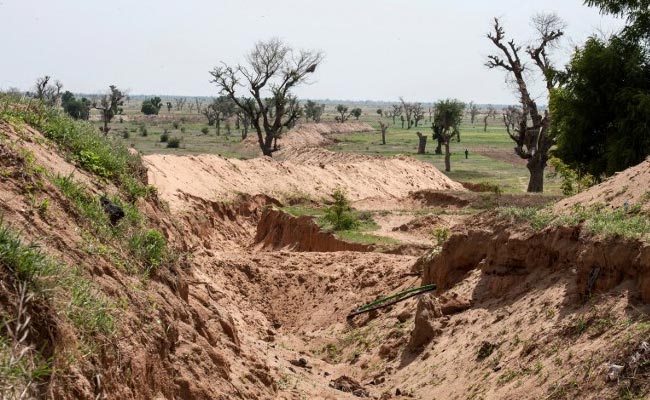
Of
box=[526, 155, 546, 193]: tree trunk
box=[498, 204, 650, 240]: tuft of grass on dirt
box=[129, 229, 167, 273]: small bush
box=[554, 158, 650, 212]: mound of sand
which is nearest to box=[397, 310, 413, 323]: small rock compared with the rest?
box=[498, 204, 650, 240]: tuft of grass on dirt

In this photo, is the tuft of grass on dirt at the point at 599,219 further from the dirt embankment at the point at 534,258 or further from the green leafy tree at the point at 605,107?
the green leafy tree at the point at 605,107

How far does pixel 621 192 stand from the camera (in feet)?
36.9

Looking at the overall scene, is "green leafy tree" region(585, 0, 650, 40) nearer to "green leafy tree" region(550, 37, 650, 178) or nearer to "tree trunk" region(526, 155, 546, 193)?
"green leafy tree" region(550, 37, 650, 178)

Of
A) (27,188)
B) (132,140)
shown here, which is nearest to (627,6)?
(27,188)

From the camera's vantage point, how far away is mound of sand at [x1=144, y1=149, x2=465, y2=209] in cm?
2672

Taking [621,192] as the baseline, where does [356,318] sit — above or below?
below

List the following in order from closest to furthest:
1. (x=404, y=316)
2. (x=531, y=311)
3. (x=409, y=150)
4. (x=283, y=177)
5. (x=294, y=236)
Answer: (x=531, y=311), (x=404, y=316), (x=294, y=236), (x=283, y=177), (x=409, y=150)

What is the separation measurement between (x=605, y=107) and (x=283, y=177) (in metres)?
13.5

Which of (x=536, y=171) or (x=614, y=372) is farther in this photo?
(x=536, y=171)

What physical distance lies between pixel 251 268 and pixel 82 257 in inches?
411

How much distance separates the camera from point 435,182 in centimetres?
A: 3878

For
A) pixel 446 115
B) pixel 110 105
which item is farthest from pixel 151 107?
pixel 446 115

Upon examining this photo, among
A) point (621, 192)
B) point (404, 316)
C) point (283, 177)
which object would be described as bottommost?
point (404, 316)

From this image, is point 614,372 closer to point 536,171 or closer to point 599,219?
point 599,219
